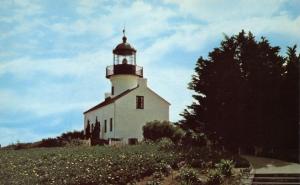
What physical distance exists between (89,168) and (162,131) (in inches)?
750

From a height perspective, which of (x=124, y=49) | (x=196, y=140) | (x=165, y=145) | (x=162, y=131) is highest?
(x=124, y=49)

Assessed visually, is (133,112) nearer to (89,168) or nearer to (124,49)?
(124,49)

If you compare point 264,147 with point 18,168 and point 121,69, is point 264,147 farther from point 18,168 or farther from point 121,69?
point 121,69

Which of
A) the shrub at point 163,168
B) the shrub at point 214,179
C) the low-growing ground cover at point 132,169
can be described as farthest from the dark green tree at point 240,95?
the shrub at point 214,179

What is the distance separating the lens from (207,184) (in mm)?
16031

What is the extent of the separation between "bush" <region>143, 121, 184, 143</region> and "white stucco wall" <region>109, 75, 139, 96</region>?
972 centimetres

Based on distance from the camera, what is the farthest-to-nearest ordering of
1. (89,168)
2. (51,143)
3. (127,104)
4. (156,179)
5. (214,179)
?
(127,104) → (51,143) → (89,168) → (156,179) → (214,179)

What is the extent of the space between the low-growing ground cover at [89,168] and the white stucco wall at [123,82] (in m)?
25.4

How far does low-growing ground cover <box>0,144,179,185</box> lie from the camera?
17.9 meters

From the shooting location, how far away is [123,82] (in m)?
49.8

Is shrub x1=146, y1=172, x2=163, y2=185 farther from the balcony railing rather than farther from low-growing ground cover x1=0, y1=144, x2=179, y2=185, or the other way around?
the balcony railing

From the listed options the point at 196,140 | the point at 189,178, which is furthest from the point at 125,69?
the point at 189,178

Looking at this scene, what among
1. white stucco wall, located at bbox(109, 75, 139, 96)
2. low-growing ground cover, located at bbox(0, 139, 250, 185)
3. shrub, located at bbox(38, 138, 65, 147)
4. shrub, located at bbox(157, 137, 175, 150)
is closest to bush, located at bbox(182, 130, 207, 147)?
shrub, located at bbox(157, 137, 175, 150)

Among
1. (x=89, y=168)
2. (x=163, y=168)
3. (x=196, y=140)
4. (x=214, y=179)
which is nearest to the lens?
(x=214, y=179)
